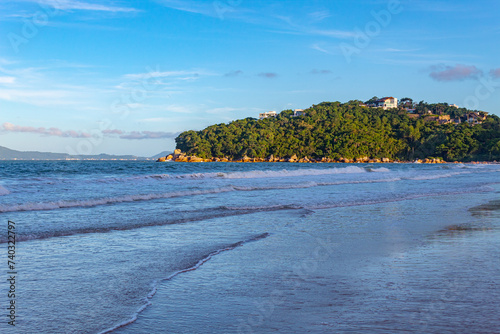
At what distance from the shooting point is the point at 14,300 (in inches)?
162

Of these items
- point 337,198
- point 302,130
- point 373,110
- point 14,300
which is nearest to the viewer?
point 14,300

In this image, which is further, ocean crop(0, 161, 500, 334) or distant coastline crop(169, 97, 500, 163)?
distant coastline crop(169, 97, 500, 163)

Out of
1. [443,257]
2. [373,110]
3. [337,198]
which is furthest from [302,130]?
[443,257]

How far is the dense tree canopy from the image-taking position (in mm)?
131375

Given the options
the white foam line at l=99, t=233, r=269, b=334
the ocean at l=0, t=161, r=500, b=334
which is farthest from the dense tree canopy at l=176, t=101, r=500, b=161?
the white foam line at l=99, t=233, r=269, b=334

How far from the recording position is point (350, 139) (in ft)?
469

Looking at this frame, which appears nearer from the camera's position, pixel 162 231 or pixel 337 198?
pixel 162 231

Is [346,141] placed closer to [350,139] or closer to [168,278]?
[350,139]

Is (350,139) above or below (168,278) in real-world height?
above

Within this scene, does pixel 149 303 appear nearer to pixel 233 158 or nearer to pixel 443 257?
pixel 443 257

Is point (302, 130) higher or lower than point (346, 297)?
higher

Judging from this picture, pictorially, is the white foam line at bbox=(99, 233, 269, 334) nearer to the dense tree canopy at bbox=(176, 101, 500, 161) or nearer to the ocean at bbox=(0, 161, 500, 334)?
the ocean at bbox=(0, 161, 500, 334)

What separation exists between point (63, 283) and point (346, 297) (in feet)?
9.88

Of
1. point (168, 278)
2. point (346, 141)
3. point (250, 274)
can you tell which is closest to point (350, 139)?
point (346, 141)
